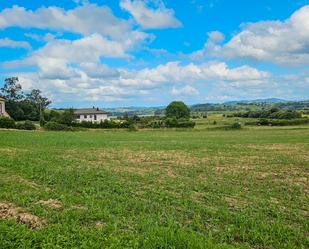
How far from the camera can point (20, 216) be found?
8.04 meters

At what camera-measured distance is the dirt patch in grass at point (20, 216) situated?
7.64m

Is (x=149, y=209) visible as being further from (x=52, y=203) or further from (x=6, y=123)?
(x=6, y=123)

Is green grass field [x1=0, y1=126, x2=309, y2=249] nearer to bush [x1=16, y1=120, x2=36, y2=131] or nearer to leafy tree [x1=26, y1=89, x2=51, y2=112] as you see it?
bush [x1=16, y1=120, x2=36, y2=131]

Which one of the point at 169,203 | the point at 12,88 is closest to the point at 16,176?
the point at 169,203

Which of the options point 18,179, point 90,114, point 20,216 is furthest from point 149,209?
point 90,114

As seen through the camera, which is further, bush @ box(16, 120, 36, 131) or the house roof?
the house roof

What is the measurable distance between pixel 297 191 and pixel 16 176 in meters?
11.3

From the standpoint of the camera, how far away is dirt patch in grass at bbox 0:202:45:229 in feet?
25.1

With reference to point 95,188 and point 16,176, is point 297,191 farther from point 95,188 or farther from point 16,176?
point 16,176

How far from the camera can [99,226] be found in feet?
25.1

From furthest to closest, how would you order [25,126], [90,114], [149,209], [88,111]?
[88,111], [90,114], [25,126], [149,209]

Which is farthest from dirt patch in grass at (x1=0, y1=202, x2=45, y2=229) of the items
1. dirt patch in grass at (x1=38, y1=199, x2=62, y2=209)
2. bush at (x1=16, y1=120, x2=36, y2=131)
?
bush at (x1=16, y1=120, x2=36, y2=131)

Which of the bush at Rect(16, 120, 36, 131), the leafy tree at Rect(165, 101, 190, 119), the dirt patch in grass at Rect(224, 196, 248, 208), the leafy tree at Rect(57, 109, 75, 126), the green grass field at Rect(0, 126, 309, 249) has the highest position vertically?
the leafy tree at Rect(165, 101, 190, 119)

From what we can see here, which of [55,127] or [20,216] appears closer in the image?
[20,216]
